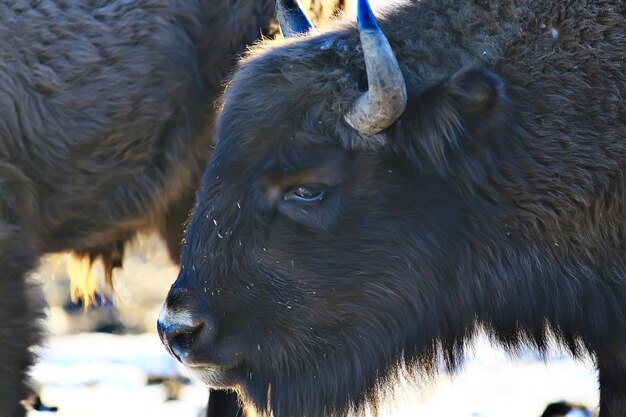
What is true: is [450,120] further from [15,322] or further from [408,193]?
[15,322]

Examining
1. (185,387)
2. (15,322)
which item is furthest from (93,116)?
(185,387)

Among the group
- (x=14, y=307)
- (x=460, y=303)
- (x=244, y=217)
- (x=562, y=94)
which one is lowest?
(x=14, y=307)

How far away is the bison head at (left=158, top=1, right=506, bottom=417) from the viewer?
12.3 ft

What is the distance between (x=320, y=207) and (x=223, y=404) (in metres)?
2.16

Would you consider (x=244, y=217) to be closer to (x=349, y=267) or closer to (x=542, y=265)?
(x=349, y=267)

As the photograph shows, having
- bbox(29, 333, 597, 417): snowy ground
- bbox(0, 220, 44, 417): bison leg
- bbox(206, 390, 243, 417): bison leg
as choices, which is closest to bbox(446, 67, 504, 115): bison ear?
bbox(29, 333, 597, 417): snowy ground

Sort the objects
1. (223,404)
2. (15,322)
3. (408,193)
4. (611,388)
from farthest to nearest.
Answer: (223,404), (15,322), (611,388), (408,193)

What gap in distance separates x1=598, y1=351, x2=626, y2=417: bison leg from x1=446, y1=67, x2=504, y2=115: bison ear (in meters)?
1.07

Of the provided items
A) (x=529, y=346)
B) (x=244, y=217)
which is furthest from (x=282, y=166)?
(x=529, y=346)

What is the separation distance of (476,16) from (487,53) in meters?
0.15

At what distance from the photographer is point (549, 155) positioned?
3.81 m

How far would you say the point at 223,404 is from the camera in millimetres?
5664

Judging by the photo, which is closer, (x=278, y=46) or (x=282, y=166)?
(x=282, y=166)

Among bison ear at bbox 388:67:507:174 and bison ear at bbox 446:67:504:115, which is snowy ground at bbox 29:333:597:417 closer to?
bison ear at bbox 388:67:507:174
